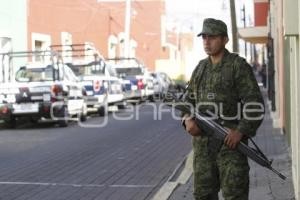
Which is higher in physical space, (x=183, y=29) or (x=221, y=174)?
(x=183, y=29)

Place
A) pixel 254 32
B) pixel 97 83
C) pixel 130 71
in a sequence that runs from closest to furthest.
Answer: pixel 97 83, pixel 254 32, pixel 130 71

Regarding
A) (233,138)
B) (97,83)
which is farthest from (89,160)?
(97,83)

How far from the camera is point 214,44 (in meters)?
5.31

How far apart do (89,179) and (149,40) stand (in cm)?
5491

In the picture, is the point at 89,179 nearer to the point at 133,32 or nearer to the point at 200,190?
the point at 200,190

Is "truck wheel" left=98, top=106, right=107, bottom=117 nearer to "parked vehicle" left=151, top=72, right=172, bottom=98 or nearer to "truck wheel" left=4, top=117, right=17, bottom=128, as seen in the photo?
"truck wheel" left=4, top=117, right=17, bottom=128

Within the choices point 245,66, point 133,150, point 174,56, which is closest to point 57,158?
point 133,150

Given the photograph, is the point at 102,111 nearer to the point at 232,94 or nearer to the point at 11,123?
the point at 11,123

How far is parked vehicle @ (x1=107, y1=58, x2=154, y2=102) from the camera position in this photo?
1191 inches

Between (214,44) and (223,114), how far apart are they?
0.56 metres

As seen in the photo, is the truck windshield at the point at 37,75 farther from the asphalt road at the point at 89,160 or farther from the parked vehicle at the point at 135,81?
the parked vehicle at the point at 135,81

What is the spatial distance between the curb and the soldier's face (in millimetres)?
3409

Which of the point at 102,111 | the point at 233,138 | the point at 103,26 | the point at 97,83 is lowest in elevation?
the point at 102,111

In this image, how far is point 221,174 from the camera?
523cm
